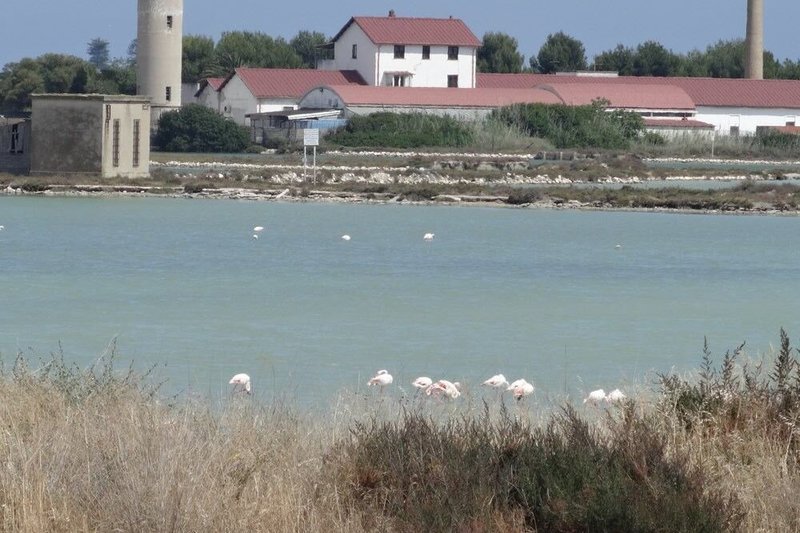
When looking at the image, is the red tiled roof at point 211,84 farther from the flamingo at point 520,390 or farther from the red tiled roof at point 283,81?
the flamingo at point 520,390

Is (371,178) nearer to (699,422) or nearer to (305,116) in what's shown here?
(305,116)

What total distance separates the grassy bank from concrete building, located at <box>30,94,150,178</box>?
95.2 ft

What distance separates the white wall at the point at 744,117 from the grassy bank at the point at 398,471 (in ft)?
213

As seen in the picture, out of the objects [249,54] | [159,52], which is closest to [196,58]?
[249,54]

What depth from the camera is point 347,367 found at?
10.4 metres

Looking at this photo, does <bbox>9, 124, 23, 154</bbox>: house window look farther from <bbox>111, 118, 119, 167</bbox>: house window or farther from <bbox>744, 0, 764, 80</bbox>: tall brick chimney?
<bbox>744, 0, 764, 80</bbox>: tall brick chimney

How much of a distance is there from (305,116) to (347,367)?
5117 cm

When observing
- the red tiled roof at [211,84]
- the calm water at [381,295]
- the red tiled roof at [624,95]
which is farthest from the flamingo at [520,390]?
the red tiled roof at [211,84]

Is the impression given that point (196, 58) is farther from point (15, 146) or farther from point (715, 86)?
point (15, 146)

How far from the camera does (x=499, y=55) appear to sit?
8950 cm

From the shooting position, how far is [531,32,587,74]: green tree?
95.3m

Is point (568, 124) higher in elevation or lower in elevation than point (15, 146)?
higher

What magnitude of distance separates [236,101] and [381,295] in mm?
51462

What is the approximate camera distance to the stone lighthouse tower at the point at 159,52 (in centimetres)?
6169
